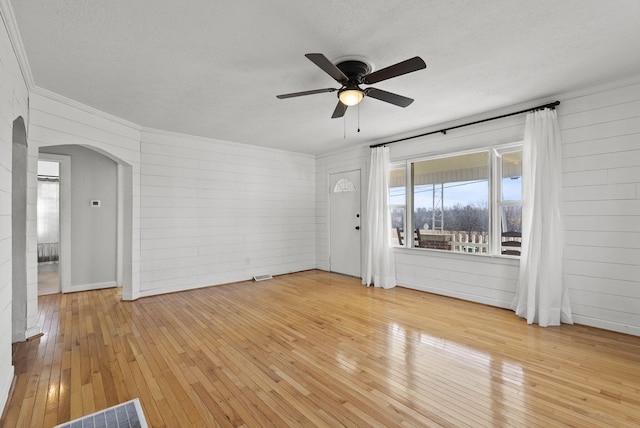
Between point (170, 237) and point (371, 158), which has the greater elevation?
point (371, 158)

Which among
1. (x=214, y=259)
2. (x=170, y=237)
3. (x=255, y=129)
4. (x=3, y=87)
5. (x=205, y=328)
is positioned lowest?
(x=205, y=328)

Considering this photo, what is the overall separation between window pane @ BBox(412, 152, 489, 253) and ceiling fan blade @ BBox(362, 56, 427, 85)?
261 centimetres

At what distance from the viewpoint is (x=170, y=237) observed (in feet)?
16.2

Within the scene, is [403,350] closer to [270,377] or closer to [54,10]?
[270,377]

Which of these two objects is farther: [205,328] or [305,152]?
[305,152]

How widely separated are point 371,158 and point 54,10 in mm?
4461

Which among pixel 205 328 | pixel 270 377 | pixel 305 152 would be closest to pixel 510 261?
pixel 270 377

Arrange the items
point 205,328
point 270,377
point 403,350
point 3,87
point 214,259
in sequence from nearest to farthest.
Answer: point 3,87 → point 270,377 → point 403,350 → point 205,328 → point 214,259

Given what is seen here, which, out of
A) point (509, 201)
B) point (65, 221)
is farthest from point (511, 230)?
point (65, 221)

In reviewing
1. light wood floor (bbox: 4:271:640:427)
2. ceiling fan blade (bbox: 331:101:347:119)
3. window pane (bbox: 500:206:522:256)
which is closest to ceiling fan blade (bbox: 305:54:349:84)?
ceiling fan blade (bbox: 331:101:347:119)


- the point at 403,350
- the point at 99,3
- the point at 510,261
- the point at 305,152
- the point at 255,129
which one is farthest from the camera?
the point at 305,152

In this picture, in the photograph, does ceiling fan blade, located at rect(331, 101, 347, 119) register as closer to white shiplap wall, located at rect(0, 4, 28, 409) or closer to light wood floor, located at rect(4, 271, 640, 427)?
light wood floor, located at rect(4, 271, 640, 427)

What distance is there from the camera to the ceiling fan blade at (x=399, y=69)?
7.02 ft

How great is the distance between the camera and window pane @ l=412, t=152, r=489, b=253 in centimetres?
432
